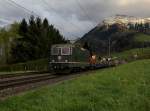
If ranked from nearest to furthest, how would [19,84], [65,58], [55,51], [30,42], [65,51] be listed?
[19,84] → [65,58] → [65,51] → [55,51] → [30,42]

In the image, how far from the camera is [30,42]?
3844 inches

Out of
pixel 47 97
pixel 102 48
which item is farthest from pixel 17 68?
pixel 102 48

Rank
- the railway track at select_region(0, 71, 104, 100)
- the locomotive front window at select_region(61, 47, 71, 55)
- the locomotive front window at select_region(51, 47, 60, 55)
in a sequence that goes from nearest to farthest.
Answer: the railway track at select_region(0, 71, 104, 100), the locomotive front window at select_region(61, 47, 71, 55), the locomotive front window at select_region(51, 47, 60, 55)

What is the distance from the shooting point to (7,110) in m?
10.5

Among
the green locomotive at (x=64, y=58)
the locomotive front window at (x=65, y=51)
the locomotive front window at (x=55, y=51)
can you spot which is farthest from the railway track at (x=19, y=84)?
the locomotive front window at (x=55, y=51)

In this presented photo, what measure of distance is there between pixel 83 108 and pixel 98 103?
1.21m

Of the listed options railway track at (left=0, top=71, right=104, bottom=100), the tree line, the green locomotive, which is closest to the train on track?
the green locomotive

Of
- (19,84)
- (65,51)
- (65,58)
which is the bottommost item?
(19,84)

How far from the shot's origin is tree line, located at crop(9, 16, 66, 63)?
93.9 meters

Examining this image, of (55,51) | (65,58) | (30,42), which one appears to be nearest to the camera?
A: (65,58)

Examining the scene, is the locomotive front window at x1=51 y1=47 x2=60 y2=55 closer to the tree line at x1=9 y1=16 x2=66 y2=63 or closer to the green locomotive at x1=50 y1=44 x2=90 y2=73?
the green locomotive at x1=50 y1=44 x2=90 y2=73

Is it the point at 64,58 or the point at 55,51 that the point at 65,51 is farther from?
the point at 55,51

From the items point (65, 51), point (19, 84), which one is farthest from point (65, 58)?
point (19, 84)

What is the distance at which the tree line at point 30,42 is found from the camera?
93.9 m
